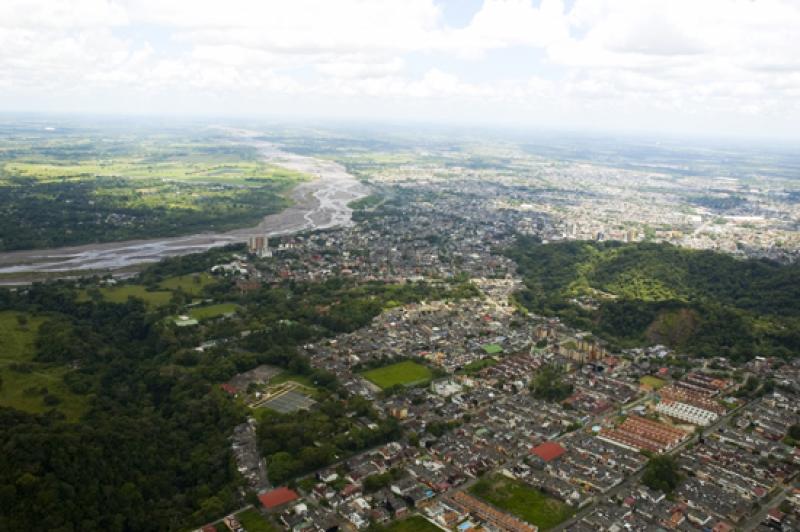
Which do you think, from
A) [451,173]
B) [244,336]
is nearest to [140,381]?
[244,336]

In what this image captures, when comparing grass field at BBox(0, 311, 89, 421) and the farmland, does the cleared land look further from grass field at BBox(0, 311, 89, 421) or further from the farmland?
the farmland

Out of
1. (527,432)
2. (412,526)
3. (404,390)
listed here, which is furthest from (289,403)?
(527,432)

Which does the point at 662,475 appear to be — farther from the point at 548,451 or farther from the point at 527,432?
the point at 527,432

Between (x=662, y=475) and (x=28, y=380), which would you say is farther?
(x=28, y=380)

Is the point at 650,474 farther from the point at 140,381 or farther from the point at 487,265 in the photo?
the point at 487,265

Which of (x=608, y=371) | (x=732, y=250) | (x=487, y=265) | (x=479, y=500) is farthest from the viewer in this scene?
(x=732, y=250)

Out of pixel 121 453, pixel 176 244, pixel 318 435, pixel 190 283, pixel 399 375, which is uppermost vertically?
pixel 121 453

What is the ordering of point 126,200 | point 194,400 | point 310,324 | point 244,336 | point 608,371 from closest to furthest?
1. point 194,400
2. point 608,371
3. point 244,336
4. point 310,324
5. point 126,200

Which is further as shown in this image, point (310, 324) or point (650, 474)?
point (310, 324)
